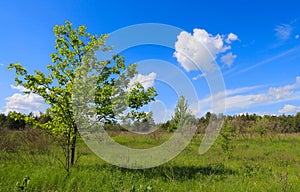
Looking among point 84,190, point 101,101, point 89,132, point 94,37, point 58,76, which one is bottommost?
point 84,190

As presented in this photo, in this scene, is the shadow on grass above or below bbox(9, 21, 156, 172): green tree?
below

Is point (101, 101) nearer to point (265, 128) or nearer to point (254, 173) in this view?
point (254, 173)

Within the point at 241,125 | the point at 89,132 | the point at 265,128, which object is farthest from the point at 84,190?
the point at 241,125

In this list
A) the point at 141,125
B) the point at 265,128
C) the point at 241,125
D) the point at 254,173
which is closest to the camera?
the point at 254,173

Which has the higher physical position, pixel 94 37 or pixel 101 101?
pixel 94 37

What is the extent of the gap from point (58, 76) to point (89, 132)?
214 cm

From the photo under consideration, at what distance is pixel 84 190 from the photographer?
194 inches

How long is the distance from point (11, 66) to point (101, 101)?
9.65 ft

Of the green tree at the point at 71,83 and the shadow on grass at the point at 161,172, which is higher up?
the green tree at the point at 71,83

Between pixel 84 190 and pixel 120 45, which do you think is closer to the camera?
pixel 84 190

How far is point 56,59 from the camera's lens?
27.8ft

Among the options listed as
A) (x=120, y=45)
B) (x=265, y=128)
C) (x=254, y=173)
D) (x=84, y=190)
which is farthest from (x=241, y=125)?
(x=84, y=190)

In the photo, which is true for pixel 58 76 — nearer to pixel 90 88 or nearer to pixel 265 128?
pixel 90 88

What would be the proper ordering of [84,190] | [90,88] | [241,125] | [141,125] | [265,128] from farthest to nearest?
[241,125] → [265,128] → [141,125] → [90,88] → [84,190]
